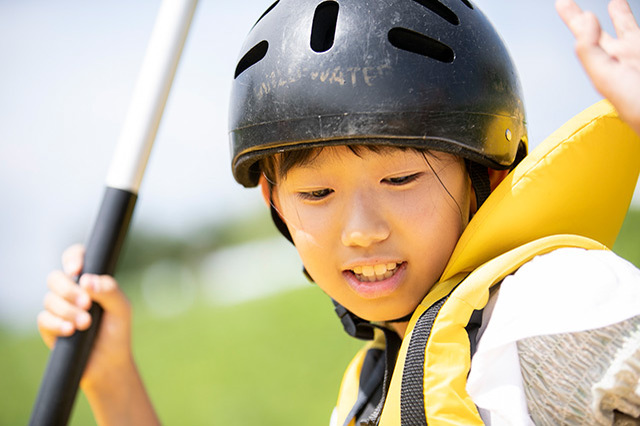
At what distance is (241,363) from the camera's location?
620cm

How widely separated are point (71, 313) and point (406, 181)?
103 cm

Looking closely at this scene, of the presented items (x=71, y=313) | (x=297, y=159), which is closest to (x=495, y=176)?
(x=297, y=159)

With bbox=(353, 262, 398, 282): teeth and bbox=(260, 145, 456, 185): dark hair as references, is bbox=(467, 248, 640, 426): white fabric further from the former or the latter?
bbox=(260, 145, 456, 185): dark hair

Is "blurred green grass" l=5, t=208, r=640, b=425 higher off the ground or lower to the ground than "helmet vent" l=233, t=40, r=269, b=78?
lower

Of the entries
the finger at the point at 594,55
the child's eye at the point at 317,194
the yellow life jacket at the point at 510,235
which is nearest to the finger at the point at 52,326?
the child's eye at the point at 317,194

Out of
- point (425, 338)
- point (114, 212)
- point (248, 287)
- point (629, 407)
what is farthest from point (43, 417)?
point (248, 287)

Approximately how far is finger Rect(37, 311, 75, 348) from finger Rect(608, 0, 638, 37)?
1.58 m

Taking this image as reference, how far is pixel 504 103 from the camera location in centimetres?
175

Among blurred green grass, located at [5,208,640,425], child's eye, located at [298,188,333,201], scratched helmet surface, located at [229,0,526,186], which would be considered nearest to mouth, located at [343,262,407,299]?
child's eye, located at [298,188,333,201]

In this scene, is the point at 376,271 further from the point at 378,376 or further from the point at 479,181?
the point at 378,376

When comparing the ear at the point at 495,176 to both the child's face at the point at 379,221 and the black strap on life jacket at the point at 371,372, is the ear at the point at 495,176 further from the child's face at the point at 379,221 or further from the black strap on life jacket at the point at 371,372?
the black strap on life jacket at the point at 371,372

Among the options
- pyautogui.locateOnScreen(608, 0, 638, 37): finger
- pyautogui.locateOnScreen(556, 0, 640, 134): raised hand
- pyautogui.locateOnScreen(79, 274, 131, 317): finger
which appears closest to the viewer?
pyautogui.locateOnScreen(556, 0, 640, 134): raised hand

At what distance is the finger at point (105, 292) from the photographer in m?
1.93

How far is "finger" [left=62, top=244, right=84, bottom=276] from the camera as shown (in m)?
1.97
